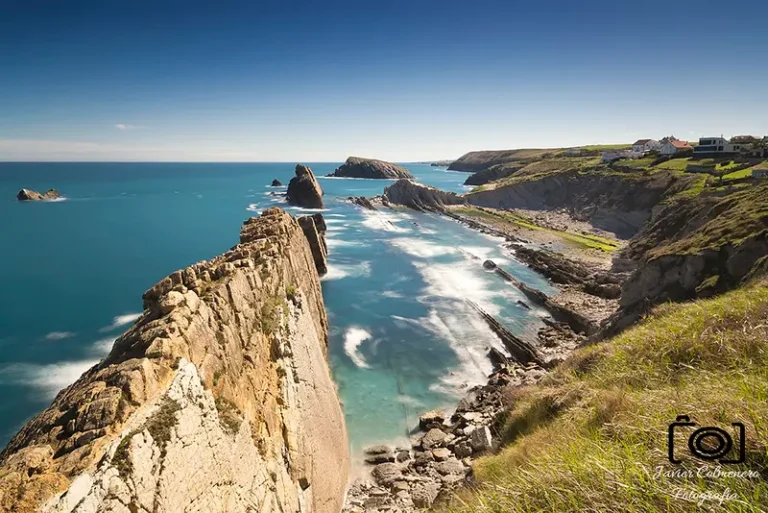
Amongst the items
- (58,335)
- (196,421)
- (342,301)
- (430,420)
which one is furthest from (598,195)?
(196,421)

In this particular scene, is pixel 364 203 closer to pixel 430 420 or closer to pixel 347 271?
pixel 347 271

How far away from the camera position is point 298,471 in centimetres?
1622

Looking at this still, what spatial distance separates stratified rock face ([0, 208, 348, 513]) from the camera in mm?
8164

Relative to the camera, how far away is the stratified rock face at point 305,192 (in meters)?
133

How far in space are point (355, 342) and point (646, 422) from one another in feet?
109

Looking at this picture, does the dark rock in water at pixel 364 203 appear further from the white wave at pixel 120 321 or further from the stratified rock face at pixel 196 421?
the stratified rock face at pixel 196 421

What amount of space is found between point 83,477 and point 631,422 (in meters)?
10.1

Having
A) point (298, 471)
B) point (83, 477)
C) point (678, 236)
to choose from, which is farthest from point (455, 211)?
point (83, 477)

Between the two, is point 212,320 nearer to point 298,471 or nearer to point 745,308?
point 298,471

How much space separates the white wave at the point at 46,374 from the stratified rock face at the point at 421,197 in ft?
360

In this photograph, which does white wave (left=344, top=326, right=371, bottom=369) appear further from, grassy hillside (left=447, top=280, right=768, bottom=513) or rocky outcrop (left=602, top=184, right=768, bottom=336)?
grassy hillside (left=447, top=280, right=768, bottom=513)

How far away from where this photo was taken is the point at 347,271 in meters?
63.0

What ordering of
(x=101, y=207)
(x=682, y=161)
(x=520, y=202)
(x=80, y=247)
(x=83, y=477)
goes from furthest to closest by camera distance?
(x=520, y=202) < (x=101, y=207) < (x=682, y=161) < (x=80, y=247) < (x=83, y=477)

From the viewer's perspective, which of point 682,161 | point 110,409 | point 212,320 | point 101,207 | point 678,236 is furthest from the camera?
point 101,207
